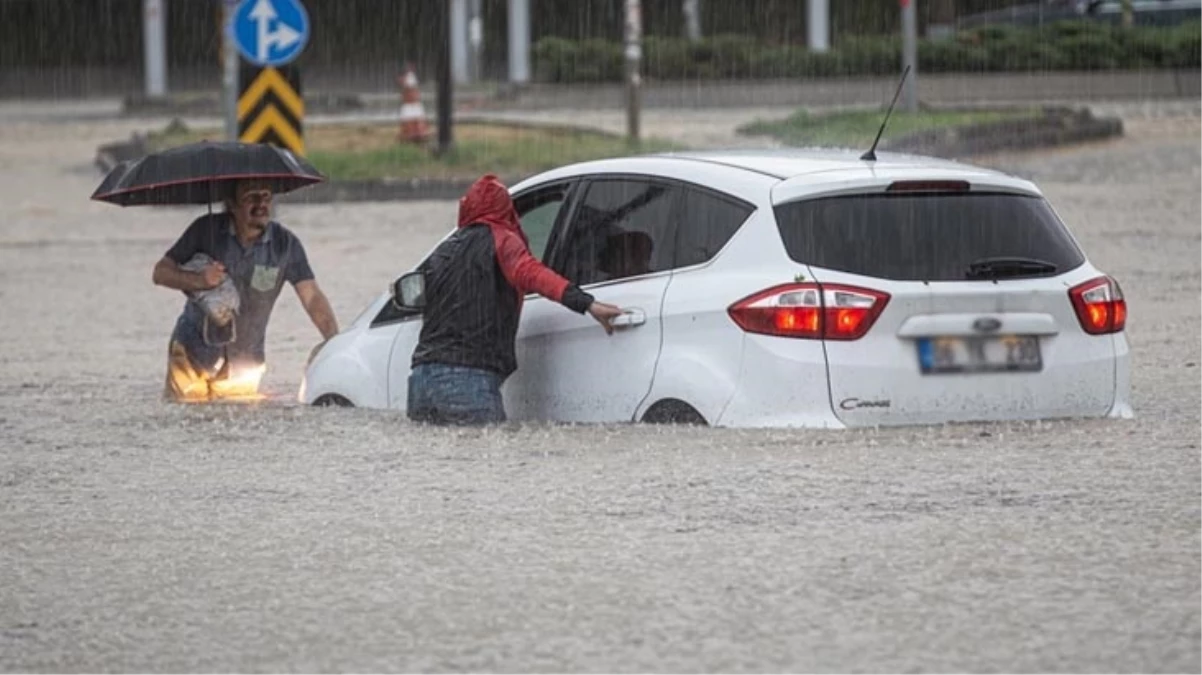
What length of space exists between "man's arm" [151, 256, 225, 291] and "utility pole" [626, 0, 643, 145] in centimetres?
1821

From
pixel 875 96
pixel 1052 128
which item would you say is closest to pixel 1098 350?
pixel 1052 128

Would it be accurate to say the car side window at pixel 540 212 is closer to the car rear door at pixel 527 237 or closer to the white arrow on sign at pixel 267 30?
the car rear door at pixel 527 237

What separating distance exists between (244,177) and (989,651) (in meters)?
6.91

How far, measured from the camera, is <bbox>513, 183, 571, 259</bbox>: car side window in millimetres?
10891

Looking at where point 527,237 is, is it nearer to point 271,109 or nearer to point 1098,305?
point 1098,305

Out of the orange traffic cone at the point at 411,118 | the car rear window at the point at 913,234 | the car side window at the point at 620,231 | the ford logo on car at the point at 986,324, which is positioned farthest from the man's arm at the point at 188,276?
the orange traffic cone at the point at 411,118

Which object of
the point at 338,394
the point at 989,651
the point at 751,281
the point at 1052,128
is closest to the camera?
the point at 989,651

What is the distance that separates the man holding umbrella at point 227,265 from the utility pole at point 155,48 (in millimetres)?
44518

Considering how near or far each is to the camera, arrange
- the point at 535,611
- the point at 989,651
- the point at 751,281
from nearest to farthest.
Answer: the point at 989,651 < the point at 535,611 < the point at 751,281

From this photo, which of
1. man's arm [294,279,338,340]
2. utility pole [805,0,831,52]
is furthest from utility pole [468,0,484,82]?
man's arm [294,279,338,340]

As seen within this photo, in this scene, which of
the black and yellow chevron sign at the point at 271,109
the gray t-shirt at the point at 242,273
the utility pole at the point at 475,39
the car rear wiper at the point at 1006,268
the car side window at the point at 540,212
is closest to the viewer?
the car rear wiper at the point at 1006,268

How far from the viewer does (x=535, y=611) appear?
6910 mm

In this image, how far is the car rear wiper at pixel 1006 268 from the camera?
31.8 feet

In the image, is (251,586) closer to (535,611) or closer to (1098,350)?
(535,611)
